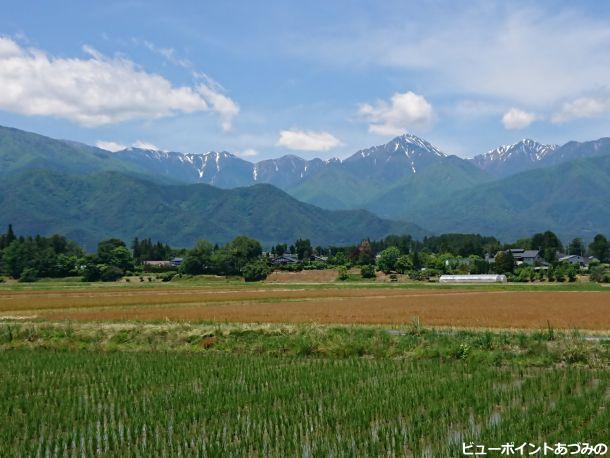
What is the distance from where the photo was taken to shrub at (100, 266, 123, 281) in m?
112

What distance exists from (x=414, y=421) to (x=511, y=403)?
116 inches

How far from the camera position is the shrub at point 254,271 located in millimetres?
115625

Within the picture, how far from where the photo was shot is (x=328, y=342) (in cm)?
2281

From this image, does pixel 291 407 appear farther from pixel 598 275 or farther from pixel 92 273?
pixel 92 273

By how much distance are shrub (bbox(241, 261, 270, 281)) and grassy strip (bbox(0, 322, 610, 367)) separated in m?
86.5

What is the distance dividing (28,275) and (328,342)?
105088 mm

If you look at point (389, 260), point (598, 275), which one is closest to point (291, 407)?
point (598, 275)

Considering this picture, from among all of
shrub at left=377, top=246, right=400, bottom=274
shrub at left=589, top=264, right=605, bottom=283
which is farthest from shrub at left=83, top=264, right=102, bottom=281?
shrub at left=589, top=264, right=605, bottom=283

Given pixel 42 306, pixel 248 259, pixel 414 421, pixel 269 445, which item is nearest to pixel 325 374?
pixel 414 421

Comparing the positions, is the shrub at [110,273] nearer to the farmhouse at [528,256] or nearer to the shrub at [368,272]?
the shrub at [368,272]

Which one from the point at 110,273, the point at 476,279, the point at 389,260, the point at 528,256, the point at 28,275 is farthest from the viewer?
the point at 528,256

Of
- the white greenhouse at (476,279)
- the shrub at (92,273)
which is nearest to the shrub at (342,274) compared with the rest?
the white greenhouse at (476,279)

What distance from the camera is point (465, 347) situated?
20891 mm

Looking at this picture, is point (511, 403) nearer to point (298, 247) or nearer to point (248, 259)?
point (248, 259)
